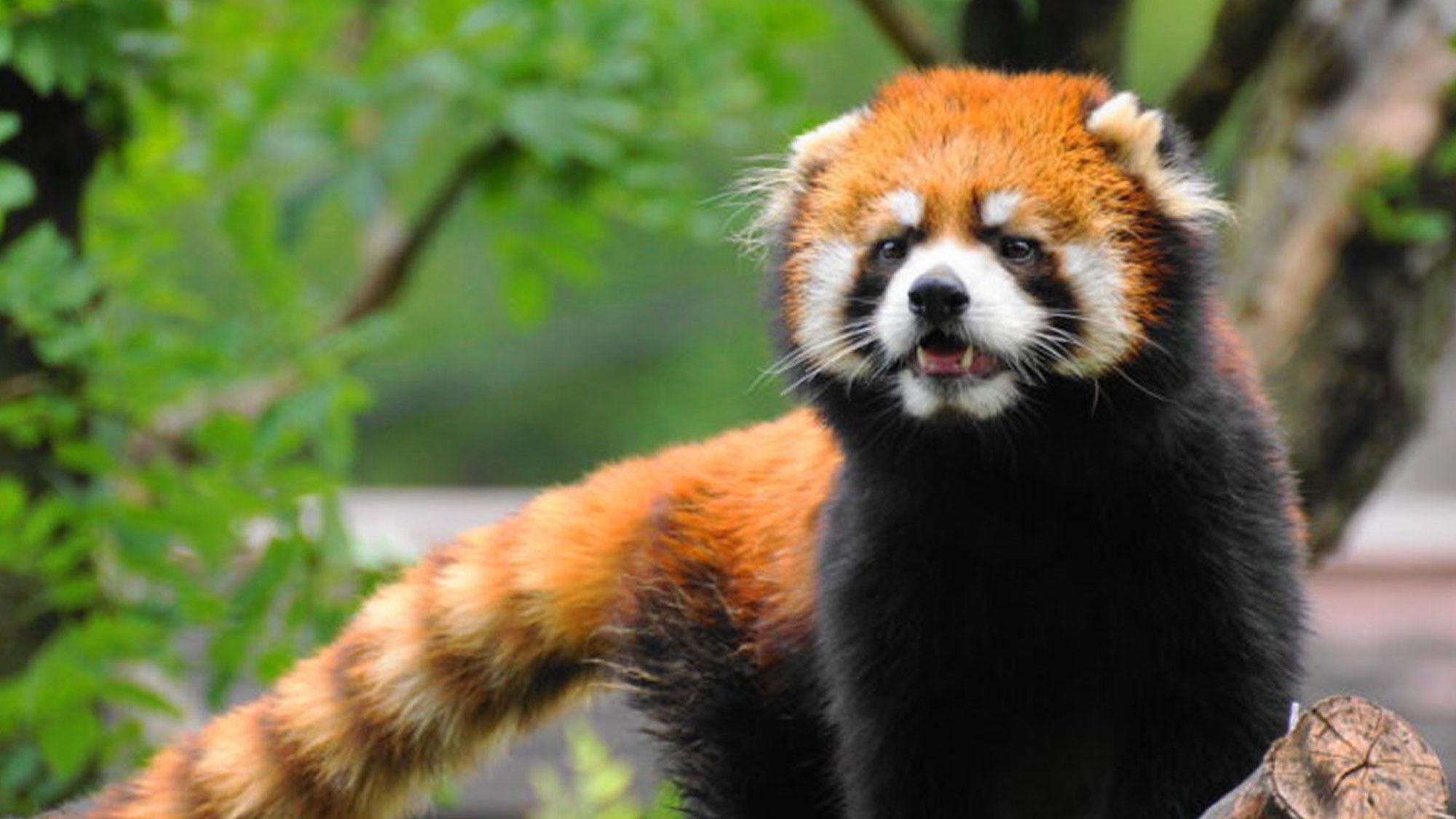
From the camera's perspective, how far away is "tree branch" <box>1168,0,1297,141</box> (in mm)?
4047

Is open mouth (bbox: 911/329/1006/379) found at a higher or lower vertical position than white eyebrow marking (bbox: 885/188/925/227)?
lower

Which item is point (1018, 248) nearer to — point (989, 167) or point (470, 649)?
point (989, 167)

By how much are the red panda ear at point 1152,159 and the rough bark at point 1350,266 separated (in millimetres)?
1301

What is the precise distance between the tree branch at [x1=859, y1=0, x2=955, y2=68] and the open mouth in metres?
1.37

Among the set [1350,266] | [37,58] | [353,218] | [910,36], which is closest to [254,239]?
[353,218]

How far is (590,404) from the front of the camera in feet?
52.5

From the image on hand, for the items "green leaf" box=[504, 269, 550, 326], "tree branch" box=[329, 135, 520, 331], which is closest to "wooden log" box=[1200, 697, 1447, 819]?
"green leaf" box=[504, 269, 550, 326]

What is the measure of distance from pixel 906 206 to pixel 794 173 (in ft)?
1.10

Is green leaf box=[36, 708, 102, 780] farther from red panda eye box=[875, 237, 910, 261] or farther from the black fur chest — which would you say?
red panda eye box=[875, 237, 910, 261]

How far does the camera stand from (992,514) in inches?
127

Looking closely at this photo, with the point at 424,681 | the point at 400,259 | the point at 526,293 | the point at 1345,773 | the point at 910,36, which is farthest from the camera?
the point at 400,259

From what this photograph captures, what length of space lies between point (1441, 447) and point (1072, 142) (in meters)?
12.9

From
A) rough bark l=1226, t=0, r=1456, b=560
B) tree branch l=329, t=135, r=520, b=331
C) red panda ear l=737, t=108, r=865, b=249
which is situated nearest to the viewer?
red panda ear l=737, t=108, r=865, b=249

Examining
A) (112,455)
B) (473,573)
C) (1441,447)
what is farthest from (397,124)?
(1441,447)
